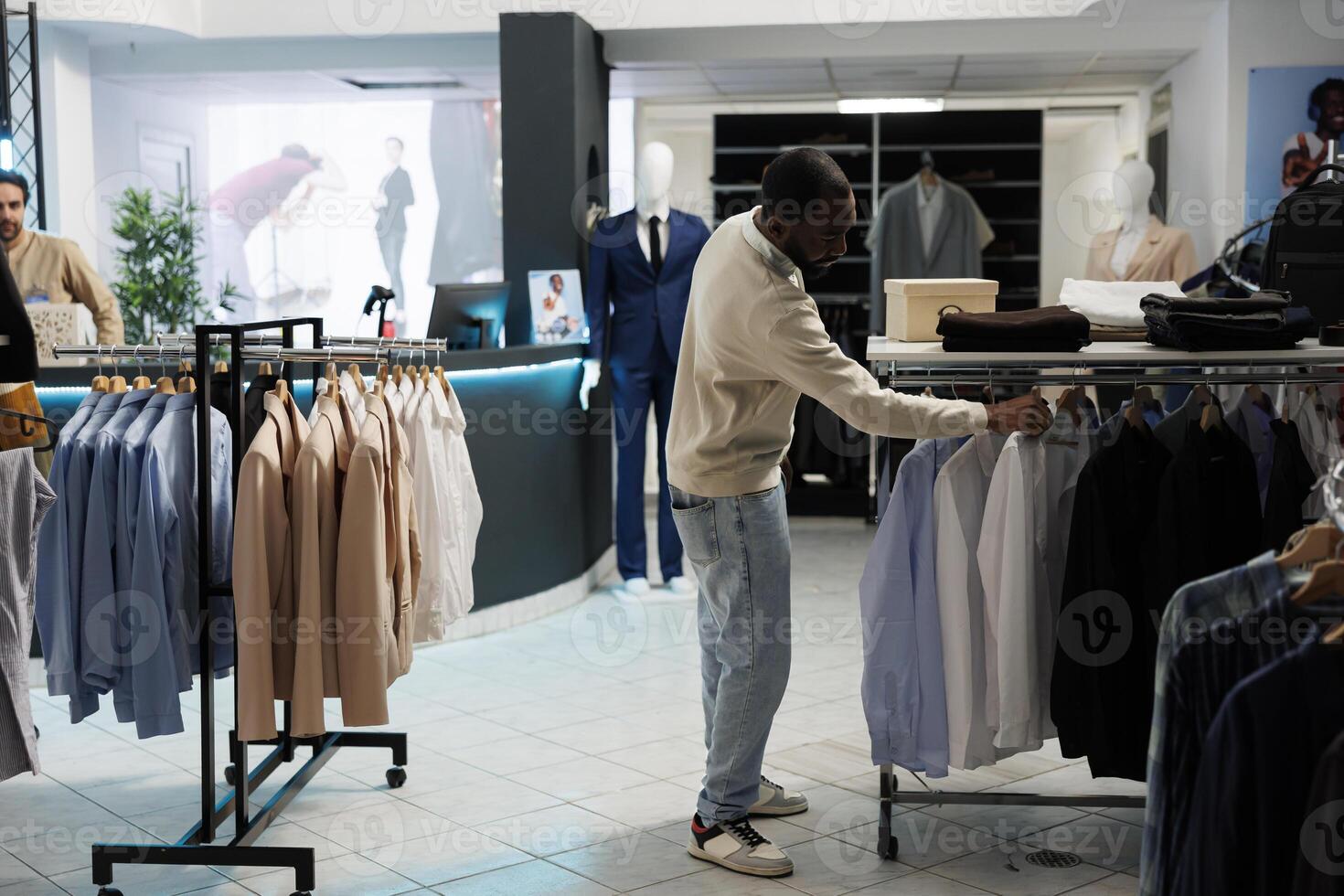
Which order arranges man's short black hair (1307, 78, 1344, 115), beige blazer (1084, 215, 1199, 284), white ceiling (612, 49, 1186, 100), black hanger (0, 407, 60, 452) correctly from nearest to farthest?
black hanger (0, 407, 60, 452) → man's short black hair (1307, 78, 1344, 115) → beige blazer (1084, 215, 1199, 284) → white ceiling (612, 49, 1186, 100)

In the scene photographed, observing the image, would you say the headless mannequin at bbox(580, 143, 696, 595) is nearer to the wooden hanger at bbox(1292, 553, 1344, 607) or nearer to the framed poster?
the framed poster

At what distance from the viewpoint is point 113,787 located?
3.62m

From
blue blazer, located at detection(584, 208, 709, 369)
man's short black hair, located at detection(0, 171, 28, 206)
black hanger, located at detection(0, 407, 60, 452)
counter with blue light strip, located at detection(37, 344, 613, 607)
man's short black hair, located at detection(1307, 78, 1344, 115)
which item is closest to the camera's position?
black hanger, located at detection(0, 407, 60, 452)

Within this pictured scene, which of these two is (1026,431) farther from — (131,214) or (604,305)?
(131,214)

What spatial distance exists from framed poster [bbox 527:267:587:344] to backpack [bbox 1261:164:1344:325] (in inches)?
119

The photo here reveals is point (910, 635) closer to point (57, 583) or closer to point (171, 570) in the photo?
point (171, 570)

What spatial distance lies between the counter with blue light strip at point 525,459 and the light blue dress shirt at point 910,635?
2.33m

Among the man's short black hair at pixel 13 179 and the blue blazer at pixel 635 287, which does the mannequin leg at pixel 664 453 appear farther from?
the man's short black hair at pixel 13 179

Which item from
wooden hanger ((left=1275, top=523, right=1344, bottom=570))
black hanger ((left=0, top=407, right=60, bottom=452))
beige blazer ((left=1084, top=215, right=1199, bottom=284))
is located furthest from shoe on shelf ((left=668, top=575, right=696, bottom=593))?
wooden hanger ((left=1275, top=523, right=1344, bottom=570))

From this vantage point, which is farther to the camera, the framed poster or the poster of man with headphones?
the poster of man with headphones

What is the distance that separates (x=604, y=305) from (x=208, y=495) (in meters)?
3.25

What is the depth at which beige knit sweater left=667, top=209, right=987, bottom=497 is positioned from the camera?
2773mm

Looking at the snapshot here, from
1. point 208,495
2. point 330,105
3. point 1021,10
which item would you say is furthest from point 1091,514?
point 330,105

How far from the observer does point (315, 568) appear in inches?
112
